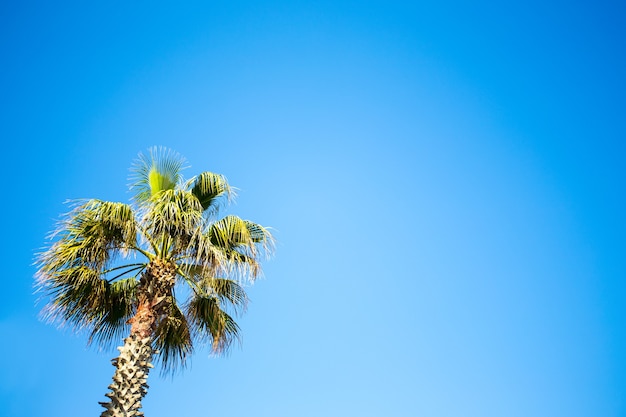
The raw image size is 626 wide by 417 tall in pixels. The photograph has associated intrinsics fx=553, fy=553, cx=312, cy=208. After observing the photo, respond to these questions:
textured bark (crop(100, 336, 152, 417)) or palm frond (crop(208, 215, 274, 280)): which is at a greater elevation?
palm frond (crop(208, 215, 274, 280))

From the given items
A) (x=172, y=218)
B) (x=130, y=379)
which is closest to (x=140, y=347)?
(x=130, y=379)

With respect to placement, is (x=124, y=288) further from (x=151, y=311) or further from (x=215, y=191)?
(x=215, y=191)

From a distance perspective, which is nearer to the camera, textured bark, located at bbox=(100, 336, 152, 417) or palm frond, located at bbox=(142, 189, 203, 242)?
textured bark, located at bbox=(100, 336, 152, 417)

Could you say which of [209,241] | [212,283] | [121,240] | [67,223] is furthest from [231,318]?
[67,223]

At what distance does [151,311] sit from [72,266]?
1.81m

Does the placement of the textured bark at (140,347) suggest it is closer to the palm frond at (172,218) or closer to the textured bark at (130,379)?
the textured bark at (130,379)

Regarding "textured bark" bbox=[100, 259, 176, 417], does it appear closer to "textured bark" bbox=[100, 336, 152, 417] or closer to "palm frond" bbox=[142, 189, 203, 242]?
"textured bark" bbox=[100, 336, 152, 417]

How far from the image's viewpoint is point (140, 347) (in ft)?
30.5

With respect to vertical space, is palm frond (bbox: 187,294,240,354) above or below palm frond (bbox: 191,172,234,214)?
below

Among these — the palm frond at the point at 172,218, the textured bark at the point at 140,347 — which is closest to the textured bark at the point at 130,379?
the textured bark at the point at 140,347

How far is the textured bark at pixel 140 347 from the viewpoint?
877 centimetres

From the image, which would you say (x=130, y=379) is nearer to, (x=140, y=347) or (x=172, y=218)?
(x=140, y=347)

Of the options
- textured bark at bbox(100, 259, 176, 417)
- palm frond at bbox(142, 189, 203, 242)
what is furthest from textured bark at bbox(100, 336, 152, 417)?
palm frond at bbox(142, 189, 203, 242)

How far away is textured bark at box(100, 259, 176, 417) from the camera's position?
345 inches
